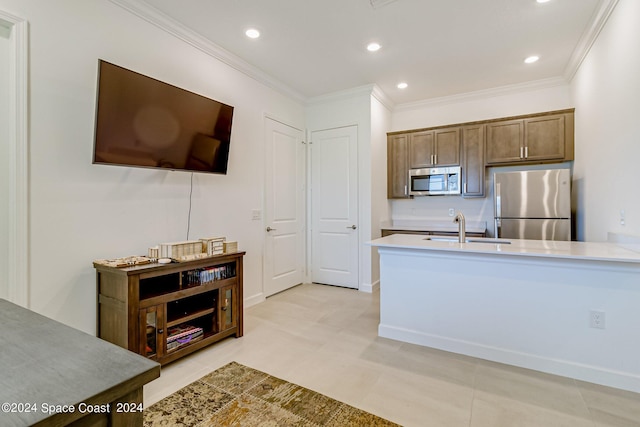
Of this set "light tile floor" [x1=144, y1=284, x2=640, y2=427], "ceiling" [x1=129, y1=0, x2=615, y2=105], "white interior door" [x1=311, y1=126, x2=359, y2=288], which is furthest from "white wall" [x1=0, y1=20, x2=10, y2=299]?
"white interior door" [x1=311, y1=126, x2=359, y2=288]

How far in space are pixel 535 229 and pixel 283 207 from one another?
10.7 feet

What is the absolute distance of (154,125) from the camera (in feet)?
7.77

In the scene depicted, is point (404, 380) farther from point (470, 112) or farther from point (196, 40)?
point (470, 112)

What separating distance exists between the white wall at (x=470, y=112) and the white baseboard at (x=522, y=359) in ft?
8.67

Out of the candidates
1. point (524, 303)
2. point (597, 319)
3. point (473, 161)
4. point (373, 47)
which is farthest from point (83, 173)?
point (473, 161)

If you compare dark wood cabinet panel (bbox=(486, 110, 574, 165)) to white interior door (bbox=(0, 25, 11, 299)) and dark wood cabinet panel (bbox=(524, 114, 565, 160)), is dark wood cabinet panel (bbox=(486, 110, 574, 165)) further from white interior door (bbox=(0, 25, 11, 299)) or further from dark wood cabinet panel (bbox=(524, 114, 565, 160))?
white interior door (bbox=(0, 25, 11, 299))

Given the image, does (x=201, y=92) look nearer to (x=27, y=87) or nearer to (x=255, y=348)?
(x=27, y=87)

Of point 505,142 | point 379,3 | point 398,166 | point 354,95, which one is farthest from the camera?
point 398,166

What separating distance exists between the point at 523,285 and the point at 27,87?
3.73 metres

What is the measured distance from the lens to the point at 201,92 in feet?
10.1

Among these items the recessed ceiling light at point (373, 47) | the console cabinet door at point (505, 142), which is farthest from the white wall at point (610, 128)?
the recessed ceiling light at point (373, 47)

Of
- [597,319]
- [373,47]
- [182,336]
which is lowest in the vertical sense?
[182,336]

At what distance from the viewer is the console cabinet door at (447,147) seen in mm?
4477

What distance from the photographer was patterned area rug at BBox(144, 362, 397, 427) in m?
1.70
